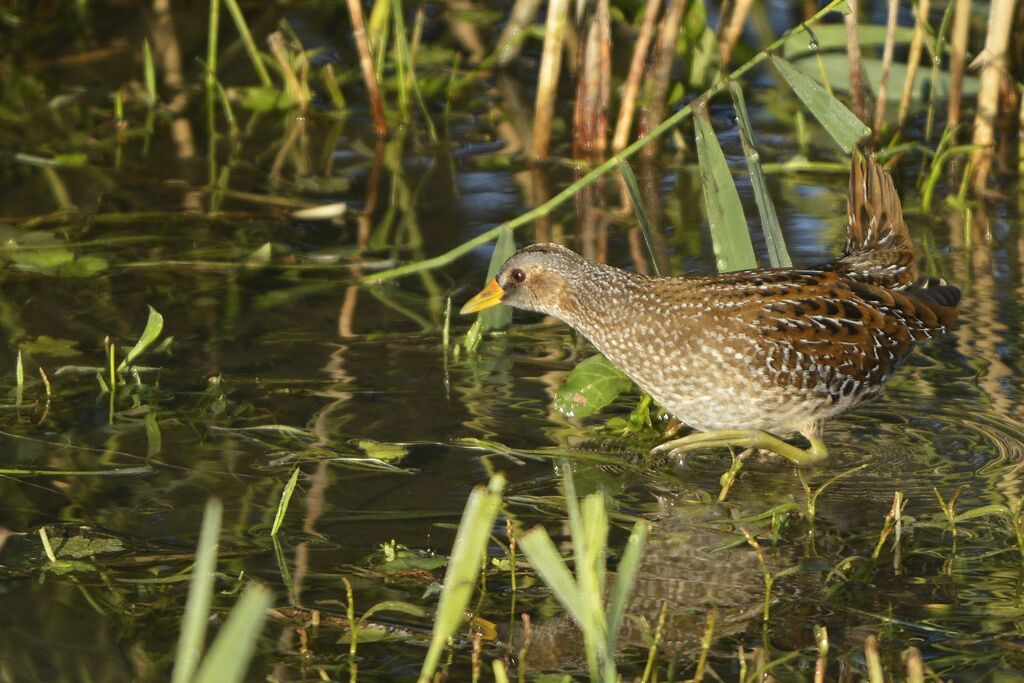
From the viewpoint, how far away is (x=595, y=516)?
2.60 meters

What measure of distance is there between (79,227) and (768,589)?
175 inches

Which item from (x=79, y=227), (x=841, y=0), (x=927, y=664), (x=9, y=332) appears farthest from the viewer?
(x=79, y=227)

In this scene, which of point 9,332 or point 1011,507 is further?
point 9,332

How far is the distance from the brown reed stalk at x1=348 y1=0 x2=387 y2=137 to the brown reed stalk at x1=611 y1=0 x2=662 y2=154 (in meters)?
1.34

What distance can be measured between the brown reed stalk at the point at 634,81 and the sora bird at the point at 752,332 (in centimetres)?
261

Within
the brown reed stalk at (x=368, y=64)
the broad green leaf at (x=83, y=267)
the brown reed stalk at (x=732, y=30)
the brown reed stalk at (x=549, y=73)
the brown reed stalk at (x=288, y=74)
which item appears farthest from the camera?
the brown reed stalk at (x=288, y=74)

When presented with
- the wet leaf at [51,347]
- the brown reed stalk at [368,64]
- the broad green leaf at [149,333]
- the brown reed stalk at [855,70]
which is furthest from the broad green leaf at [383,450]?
the brown reed stalk at [368,64]

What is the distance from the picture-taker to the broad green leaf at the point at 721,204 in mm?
5379

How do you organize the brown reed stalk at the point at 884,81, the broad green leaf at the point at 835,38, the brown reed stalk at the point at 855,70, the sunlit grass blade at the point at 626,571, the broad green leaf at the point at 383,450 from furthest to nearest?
1. the broad green leaf at the point at 835,38
2. the brown reed stalk at the point at 884,81
3. the brown reed stalk at the point at 855,70
4. the broad green leaf at the point at 383,450
5. the sunlit grass blade at the point at 626,571

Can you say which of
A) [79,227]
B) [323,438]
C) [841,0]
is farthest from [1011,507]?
[79,227]

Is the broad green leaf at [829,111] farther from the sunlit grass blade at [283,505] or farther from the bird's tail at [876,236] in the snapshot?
the sunlit grass blade at [283,505]

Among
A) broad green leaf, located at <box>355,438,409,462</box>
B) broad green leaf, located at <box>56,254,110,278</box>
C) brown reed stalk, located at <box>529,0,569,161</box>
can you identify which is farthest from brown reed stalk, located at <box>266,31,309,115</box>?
broad green leaf, located at <box>355,438,409,462</box>

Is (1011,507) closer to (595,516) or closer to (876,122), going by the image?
(595,516)

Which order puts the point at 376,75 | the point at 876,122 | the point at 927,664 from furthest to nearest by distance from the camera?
the point at 376,75 < the point at 876,122 < the point at 927,664
